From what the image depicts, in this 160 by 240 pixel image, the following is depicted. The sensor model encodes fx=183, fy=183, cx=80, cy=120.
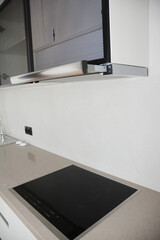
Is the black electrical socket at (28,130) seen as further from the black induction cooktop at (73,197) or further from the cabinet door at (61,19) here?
the cabinet door at (61,19)

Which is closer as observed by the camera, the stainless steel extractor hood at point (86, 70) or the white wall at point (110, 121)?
the stainless steel extractor hood at point (86, 70)

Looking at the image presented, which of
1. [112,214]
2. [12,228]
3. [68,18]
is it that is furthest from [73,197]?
[68,18]

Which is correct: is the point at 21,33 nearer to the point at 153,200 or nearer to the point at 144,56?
the point at 144,56

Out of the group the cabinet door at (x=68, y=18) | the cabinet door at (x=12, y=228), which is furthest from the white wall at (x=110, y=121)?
the cabinet door at (x=12, y=228)

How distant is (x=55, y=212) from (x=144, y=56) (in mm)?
816

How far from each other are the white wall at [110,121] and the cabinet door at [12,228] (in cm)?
56

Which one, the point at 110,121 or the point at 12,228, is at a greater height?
the point at 110,121

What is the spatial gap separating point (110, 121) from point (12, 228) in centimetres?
76

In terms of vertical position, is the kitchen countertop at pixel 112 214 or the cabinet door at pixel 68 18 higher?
the cabinet door at pixel 68 18

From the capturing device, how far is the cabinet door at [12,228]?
80cm

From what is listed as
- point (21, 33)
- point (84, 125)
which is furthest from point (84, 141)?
point (21, 33)

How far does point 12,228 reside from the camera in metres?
0.92

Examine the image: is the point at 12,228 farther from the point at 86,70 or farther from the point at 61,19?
the point at 61,19

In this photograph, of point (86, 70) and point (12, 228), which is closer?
point (86, 70)
